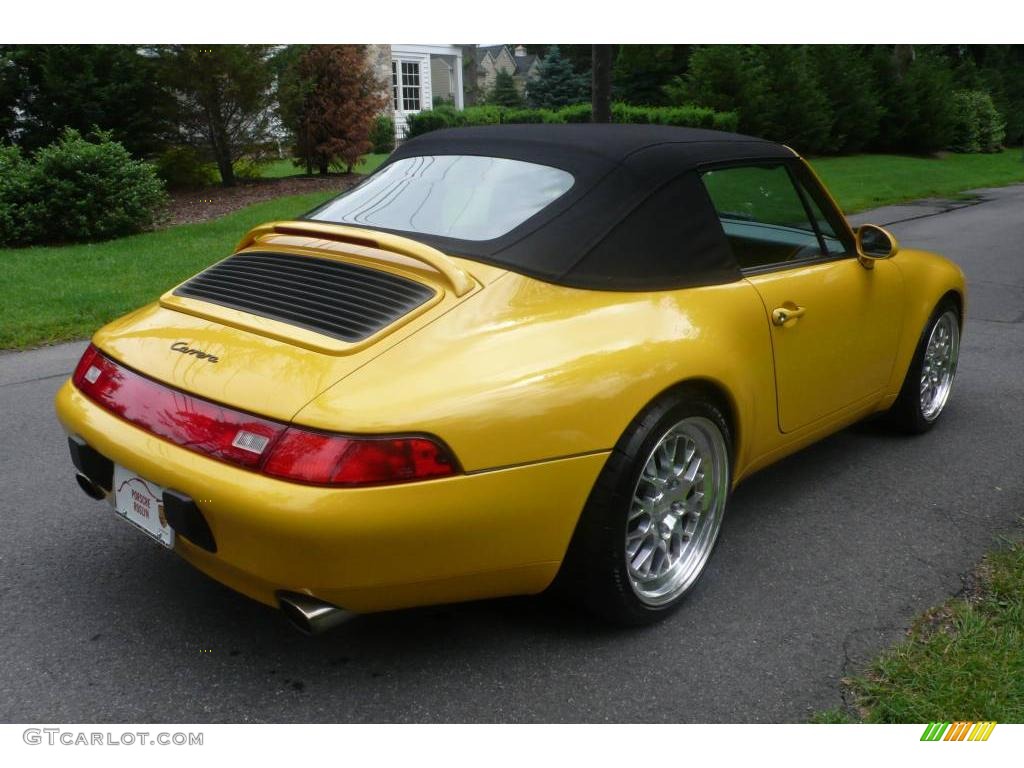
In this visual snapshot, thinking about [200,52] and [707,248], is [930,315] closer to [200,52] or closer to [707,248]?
[707,248]

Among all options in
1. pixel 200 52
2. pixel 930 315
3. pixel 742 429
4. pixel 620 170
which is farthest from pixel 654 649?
pixel 200 52

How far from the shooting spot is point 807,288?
3482 millimetres

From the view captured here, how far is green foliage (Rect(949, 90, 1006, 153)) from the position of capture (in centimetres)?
2970

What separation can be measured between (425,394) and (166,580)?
1.38m

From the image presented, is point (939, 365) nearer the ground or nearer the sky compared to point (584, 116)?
nearer the sky

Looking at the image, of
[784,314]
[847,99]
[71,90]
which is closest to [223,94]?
[71,90]

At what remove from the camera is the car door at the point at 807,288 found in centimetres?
336

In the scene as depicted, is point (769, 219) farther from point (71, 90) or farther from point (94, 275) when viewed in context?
point (71, 90)

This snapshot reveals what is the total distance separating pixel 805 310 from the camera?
3.42m

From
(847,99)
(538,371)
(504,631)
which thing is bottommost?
(847,99)

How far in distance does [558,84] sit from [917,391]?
1481 inches

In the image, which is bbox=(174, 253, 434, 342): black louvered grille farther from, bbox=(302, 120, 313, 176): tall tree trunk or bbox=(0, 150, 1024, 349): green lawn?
bbox=(302, 120, 313, 176): tall tree trunk

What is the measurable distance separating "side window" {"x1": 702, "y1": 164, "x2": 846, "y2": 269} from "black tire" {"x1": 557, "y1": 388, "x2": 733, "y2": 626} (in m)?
0.94
